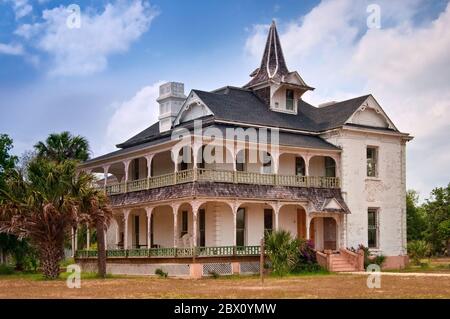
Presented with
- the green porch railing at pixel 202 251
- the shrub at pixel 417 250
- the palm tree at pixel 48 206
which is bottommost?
the shrub at pixel 417 250

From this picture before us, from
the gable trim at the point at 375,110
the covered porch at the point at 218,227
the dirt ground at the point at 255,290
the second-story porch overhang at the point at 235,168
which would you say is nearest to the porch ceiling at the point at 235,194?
the second-story porch overhang at the point at 235,168

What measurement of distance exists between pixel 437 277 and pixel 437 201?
106 ft

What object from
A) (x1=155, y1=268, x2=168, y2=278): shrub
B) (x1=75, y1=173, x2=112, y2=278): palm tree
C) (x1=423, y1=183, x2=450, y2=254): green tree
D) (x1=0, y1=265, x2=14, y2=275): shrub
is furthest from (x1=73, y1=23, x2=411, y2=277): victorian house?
(x1=423, y1=183, x2=450, y2=254): green tree

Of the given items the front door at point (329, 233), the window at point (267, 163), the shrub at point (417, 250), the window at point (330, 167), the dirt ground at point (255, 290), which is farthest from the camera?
the shrub at point (417, 250)

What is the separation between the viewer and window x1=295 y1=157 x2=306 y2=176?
144 feet

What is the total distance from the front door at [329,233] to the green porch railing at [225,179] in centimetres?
211

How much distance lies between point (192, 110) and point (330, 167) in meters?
8.29

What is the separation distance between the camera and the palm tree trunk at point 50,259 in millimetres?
35062

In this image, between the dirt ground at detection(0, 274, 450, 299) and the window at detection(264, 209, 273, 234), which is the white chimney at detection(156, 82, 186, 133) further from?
the dirt ground at detection(0, 274, 450, 299)

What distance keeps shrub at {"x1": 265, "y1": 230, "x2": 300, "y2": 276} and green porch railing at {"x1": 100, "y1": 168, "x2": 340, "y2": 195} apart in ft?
11.1

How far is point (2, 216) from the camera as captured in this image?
34.2m

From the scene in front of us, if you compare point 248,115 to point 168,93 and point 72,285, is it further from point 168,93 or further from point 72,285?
point 72,285

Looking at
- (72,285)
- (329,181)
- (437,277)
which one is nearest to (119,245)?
(329,181)

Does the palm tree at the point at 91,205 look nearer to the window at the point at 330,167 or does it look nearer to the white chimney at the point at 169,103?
the white chimney at the point at 169,103
